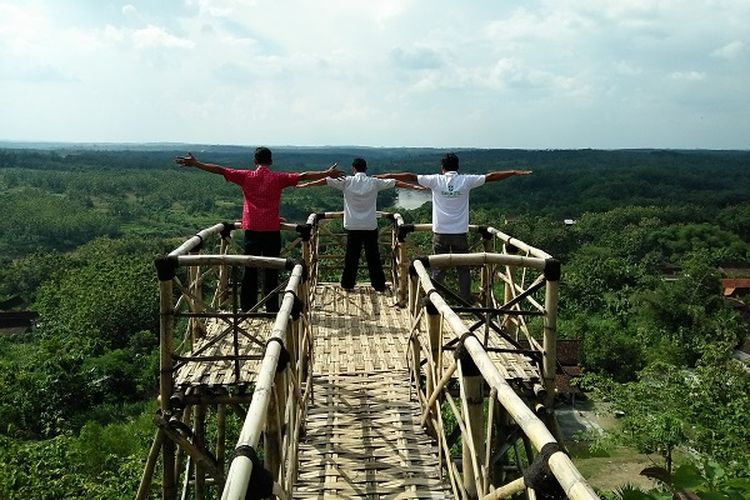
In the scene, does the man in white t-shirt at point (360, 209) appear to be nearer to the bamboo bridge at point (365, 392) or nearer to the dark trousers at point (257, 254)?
the dark trousers at point (257, 254)

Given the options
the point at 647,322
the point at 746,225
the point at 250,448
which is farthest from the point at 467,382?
the point at 746,225

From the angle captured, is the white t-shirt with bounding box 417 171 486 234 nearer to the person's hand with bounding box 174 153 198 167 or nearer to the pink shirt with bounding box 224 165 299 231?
the pink shirt with bounding box 224 165 299 231

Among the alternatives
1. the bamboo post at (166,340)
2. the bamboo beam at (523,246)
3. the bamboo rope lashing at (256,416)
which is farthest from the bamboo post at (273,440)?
the bamboo beam at (523,246)

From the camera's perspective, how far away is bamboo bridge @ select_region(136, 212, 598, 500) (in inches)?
107

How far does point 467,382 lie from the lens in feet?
9.97

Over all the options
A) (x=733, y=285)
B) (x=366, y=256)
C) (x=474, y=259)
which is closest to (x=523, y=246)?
(x=474, y=259)

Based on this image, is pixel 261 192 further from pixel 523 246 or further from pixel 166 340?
pixel 523 246

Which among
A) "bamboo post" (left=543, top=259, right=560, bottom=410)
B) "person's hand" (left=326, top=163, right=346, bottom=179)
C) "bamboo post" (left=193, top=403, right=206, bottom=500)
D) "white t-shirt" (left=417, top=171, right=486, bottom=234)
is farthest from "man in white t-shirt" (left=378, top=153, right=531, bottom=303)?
"bamboo post" (left=193, top=403, right=206, bottom=500)

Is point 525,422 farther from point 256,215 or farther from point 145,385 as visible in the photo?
point 145,385

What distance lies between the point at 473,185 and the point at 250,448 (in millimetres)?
4549

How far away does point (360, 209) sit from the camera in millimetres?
7320

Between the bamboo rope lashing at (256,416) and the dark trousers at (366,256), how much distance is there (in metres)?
3.65

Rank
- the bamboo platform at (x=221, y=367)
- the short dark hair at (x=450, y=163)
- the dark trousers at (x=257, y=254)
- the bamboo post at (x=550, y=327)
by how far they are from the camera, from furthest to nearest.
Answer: the dark trousers at (x=257, y=254), the short dark hair at (x=450, y=163), the bamboo platform at (x=221, y=367), the bamboo post at (x=550, y=327)

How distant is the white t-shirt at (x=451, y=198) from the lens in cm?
618
